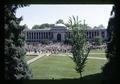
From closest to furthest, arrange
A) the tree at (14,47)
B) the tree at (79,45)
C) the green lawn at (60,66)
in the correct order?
1. the tree at (14,47)
2. the tree at (79,45)
3. the green lawn at (60,66)

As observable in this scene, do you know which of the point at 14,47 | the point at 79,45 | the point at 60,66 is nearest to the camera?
the point at 14,47

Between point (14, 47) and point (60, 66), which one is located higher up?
point (14, 47)

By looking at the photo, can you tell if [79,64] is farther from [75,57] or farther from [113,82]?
[113,82]

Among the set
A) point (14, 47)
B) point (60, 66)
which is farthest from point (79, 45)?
point (60, 66)

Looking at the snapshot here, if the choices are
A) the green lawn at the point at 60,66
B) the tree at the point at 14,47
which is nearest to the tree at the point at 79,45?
the tree at the point at 14,47

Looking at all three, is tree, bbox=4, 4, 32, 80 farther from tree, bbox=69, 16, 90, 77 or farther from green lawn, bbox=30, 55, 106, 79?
green lawn, bbox=30, 55, 106, 79

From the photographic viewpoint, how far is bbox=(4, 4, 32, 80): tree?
7.87m

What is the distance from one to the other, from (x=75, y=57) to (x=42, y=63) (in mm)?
6563

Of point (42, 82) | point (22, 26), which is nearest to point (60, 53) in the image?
point (22, 26)

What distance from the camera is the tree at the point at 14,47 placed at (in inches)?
310

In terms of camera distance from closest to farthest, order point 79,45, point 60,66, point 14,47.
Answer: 1. point 14,47
2. point 79,45
3. point 60,66

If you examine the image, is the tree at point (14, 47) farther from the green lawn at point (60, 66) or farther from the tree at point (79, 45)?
the green lawn at point (60, 66)

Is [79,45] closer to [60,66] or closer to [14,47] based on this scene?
[14,47]

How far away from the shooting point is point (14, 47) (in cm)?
862
